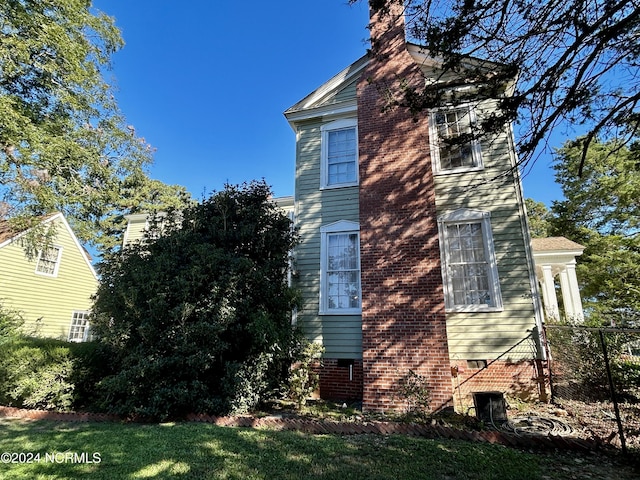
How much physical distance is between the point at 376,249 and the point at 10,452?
6.70 metres

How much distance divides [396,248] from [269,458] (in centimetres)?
490

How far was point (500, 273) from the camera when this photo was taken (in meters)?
7.30

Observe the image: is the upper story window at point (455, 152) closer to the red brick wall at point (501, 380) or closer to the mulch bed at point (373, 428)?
the red brick wall at point (501, 380)

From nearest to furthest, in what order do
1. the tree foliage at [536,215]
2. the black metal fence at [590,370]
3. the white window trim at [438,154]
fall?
1. the black metal fence at [590,370]
2. the white window trim at [438,154]
3. the tree foliage at [536,215]

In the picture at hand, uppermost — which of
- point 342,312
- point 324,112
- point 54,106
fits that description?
Answer: point 54,106

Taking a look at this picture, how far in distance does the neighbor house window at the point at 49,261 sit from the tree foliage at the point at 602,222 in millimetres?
23141

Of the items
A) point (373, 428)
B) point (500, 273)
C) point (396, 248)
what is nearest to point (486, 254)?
point (500, 273)

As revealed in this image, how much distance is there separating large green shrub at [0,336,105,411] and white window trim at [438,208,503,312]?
25.9 feet

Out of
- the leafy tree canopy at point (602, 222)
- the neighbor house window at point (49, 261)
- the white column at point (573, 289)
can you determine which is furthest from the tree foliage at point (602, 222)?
the neighbor house window at point (49, 261)

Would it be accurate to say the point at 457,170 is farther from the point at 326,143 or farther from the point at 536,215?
the point at 536,215

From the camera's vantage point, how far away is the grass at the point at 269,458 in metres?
3.38

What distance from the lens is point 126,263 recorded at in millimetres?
6977

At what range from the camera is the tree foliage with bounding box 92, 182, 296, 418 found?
19.0 feet

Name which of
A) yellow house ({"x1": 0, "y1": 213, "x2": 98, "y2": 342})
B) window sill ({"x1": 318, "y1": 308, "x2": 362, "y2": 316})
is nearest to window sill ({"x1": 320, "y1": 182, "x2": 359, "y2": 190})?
window sill ({"x1": 318, "y1": 308, "x2": 362, "y2": 316})
